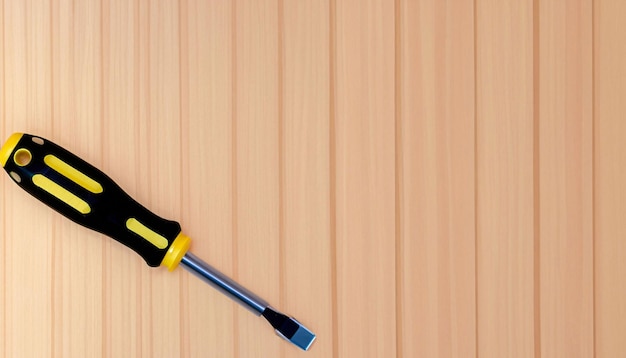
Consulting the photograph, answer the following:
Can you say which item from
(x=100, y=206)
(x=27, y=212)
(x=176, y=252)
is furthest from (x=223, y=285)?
(x=27, y=212)

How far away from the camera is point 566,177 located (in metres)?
0.62

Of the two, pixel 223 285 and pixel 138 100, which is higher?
pixel 138 100

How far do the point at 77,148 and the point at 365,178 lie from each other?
0.37 meters

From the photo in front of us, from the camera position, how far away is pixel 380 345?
63cm

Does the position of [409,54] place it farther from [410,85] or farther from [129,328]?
[129,328]

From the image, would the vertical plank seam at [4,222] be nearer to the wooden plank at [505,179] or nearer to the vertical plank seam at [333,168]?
→ the vertical plank seam at [333,168]

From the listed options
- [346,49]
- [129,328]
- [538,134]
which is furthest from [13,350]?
[538,134]

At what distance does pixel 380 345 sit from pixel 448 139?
0.90 feet

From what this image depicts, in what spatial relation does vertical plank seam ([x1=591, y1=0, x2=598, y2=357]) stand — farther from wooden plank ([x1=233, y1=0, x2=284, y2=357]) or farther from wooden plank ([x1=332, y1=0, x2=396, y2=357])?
wooden plank ([x1=233, y1=0, x2=284, y2=357])

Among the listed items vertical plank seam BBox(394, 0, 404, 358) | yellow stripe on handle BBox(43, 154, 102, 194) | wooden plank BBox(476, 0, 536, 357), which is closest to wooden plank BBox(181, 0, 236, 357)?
yellow stripe on handle BBox(43, 154, 102, 194)

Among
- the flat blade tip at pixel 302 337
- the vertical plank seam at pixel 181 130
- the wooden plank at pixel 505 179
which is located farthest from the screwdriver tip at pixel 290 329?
the wooden plank at pixel 505 179

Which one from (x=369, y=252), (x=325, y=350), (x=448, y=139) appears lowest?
(x=325, y=350)

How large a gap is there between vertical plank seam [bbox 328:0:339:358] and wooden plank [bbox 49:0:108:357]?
296 mm

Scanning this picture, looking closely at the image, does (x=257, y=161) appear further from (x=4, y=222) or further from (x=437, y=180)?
(x=4, y=222)
